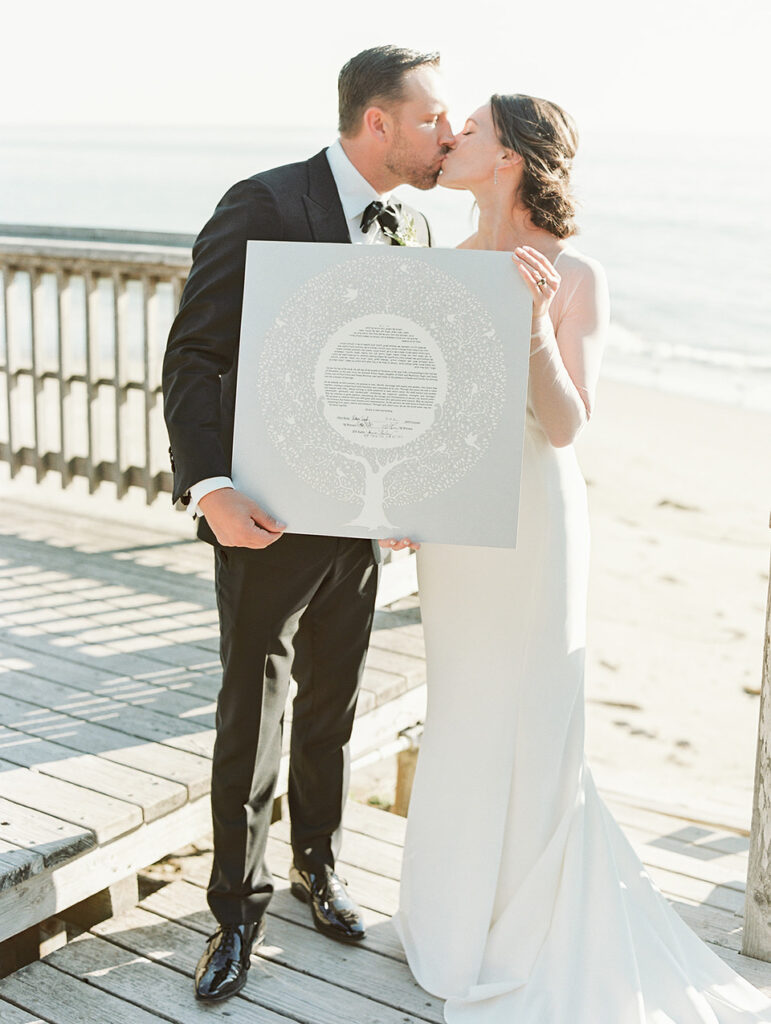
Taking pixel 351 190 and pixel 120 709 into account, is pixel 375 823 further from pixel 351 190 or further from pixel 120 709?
pixel 351 190

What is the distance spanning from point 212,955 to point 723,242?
26127mm

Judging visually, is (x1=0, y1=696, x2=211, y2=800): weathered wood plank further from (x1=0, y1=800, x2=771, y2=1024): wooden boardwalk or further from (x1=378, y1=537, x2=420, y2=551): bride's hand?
(x1=378, y1=537, x2=420, y2=551): bride's hand

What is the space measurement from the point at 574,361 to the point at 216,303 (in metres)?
0.75

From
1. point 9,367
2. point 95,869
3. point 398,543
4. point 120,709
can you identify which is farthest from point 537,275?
point 9,367

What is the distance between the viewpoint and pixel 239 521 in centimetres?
198

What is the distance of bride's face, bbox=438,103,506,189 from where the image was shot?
6.86ft

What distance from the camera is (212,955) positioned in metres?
2.25

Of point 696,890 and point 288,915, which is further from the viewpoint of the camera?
point 696,890

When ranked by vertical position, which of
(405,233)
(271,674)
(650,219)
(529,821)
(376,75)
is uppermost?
(650,219)

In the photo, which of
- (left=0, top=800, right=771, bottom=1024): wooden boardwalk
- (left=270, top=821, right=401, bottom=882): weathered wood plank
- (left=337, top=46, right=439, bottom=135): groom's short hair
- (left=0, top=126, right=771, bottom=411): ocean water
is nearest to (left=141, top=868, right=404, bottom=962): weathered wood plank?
(left=0, top=800, right=771, bottom=1024): wooden boardwalk

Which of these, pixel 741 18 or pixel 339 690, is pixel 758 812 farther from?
pixel 741 18

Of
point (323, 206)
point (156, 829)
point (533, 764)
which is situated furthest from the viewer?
point (156, 829)

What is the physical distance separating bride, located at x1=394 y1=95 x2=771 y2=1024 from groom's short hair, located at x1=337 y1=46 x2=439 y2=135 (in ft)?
0.62

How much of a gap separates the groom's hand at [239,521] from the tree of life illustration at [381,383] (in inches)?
Answer: 4.5
